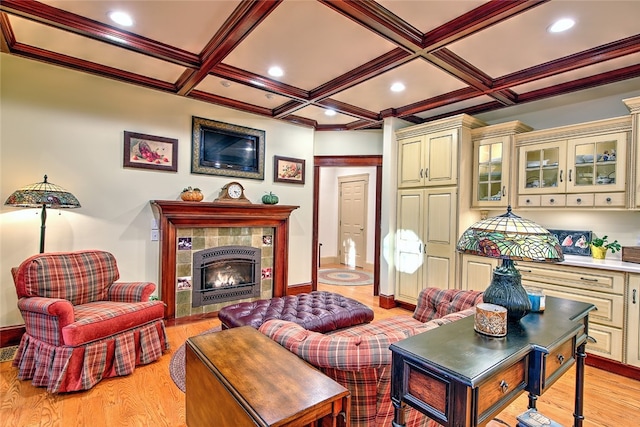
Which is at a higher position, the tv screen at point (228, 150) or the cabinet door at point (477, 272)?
the tv screen at point (228, 150)

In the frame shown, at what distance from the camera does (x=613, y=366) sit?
8.96ft

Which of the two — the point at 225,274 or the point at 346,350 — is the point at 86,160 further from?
the point at 346,350

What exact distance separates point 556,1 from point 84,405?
13.5 feet

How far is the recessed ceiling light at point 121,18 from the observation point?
2280mm

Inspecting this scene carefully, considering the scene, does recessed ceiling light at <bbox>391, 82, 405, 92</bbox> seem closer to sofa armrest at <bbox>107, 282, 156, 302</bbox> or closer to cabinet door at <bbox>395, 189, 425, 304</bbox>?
cabinet door at <bbox>395, 189, 425, 304</bbox>

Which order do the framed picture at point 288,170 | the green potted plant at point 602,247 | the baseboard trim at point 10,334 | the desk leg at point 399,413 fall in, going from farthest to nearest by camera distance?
1. the framed picture at point 288,170
2. the green potted plant at point 602,247
3. the baseboard trim at point 10,334
4. the desk leg at point 399,413

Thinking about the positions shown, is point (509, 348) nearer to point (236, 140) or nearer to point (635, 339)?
point (635, 339)

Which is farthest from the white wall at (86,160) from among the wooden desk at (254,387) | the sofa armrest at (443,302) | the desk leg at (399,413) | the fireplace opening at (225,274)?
the desk leg at (399,413)

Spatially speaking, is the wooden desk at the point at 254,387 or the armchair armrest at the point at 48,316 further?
the armchair armrest at the point at 48,316

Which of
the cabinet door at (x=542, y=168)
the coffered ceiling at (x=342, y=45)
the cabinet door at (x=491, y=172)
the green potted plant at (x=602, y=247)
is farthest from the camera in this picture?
the cabinet door at (x=491, y=172)

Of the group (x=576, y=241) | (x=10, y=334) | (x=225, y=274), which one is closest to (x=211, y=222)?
(x=225, y=274)

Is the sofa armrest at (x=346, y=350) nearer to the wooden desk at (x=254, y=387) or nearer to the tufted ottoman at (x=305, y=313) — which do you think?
the wooden desk at (x=254, y=387)

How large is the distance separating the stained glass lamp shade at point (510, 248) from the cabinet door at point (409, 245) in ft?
8.97

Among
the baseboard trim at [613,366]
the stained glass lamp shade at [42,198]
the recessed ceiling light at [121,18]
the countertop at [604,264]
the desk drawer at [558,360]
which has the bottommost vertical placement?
the baseboard trim at [613,366]
